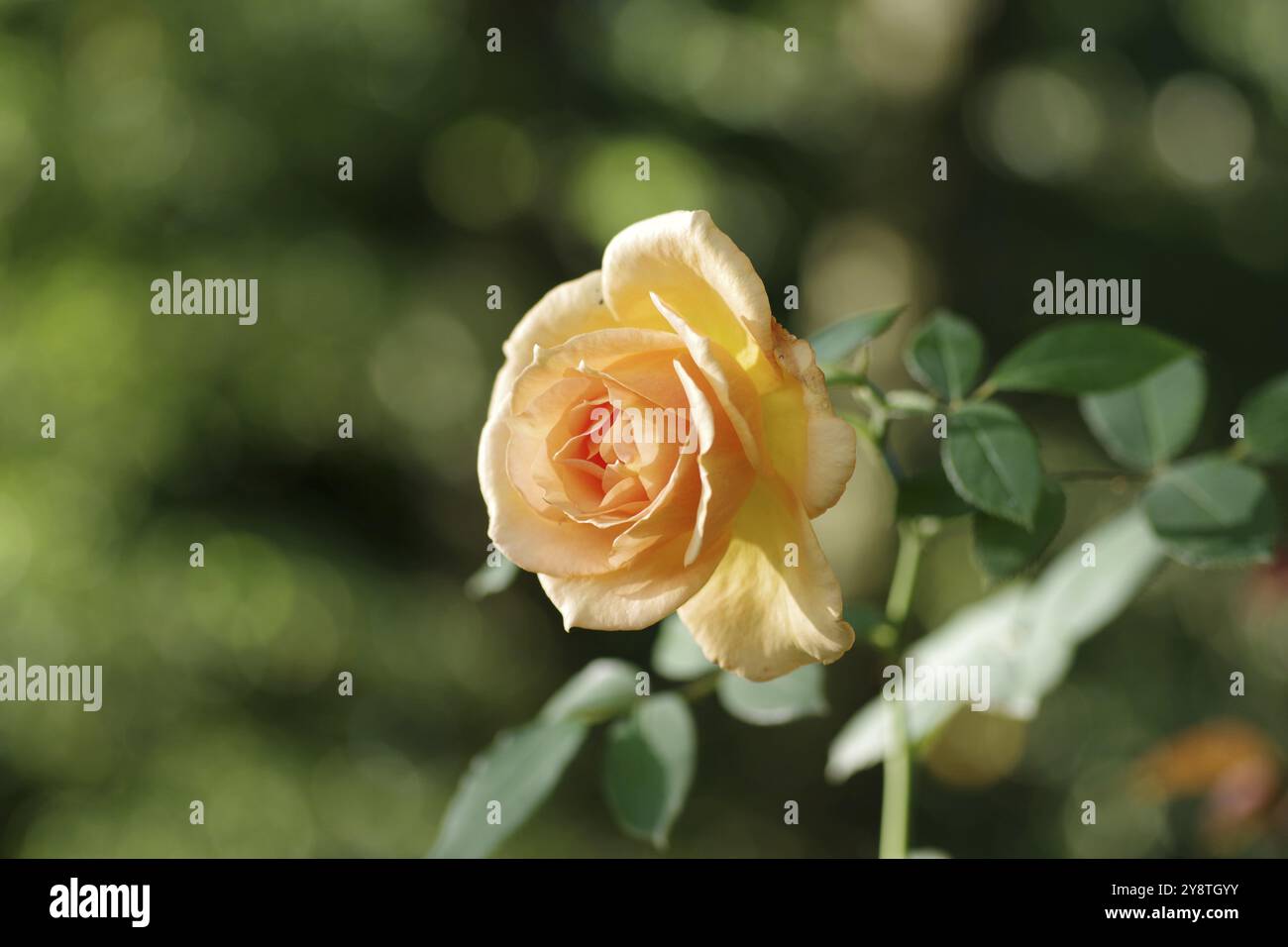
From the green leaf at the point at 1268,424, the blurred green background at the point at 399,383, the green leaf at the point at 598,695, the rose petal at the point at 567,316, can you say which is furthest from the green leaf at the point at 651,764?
the blurred green background at the point at 399,383

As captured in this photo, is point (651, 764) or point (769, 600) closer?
point (769, 600)

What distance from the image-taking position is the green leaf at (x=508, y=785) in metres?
0.61

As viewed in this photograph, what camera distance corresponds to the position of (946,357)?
1.90 ft

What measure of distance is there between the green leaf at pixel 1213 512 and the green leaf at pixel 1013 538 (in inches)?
2.8

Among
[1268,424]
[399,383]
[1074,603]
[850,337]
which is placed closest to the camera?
[850,337]

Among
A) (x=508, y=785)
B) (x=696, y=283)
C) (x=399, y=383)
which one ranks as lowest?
(x=508, y=785)

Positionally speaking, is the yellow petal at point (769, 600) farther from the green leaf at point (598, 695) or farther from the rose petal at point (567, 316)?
the green leaf at point (598, 695)

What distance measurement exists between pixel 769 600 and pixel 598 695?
0.24 meters

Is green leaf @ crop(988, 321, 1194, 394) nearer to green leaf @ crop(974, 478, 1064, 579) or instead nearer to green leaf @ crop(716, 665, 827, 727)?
green leaf @ crop(974, 478, 1064, 579)

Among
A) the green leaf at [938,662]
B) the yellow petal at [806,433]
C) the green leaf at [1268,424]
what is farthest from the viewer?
the green leaf at [938,662]

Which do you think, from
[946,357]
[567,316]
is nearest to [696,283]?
[567,316]

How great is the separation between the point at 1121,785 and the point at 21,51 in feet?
9.19

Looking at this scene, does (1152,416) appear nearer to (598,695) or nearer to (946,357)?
(946,357)
